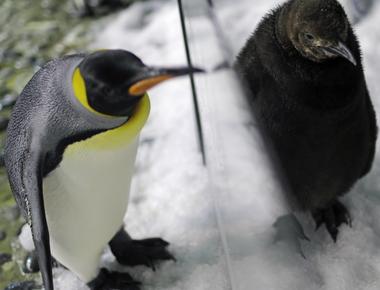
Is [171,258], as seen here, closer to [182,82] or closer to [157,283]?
[157,283]

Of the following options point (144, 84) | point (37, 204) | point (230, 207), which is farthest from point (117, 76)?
point (230, 207)

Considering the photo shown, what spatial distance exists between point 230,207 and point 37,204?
36cm

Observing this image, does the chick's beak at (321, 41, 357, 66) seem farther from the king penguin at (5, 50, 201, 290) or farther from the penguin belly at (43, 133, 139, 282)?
the penguin belly at (43, 133, 139, 282)

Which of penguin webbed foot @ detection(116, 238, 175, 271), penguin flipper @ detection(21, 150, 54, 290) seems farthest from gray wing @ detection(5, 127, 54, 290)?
penguin webbed foot @ detection(116, 238, 175, 271)

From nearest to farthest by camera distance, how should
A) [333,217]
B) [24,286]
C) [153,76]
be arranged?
1. [153,76]
2. [333,217]
3. [24,286]

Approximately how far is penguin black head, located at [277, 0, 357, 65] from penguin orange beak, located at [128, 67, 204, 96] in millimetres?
173

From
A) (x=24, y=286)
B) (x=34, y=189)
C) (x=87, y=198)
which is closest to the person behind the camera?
(x=34, y=189)

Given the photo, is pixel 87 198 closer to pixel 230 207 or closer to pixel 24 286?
pixel 230 207

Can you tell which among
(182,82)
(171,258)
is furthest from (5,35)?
(171,258)

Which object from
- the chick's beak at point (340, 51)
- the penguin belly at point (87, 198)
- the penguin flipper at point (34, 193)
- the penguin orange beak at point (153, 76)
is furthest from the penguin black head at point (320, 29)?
the penguin flipper at point (34, 193)

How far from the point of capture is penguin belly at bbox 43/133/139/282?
94 cm

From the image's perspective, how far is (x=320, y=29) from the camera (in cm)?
82

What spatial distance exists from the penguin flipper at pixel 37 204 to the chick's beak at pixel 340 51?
1.54 feet

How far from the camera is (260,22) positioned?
1.03 m
